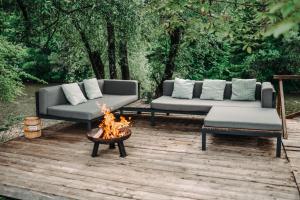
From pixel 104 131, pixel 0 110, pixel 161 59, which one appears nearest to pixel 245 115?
pixel 104 131

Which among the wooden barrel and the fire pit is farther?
the wooden barrel

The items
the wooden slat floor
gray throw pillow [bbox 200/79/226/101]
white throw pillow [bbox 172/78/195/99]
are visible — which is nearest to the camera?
the wooden slat floor

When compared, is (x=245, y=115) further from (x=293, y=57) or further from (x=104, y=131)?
(x=293, y=57)

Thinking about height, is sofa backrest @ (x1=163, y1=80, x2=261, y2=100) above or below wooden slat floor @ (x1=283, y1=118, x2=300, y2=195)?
above

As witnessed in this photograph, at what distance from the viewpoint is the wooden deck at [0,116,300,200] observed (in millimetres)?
3578

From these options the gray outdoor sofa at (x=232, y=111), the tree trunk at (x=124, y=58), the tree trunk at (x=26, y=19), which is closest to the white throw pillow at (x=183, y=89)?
the gray outdoor sofa at (x=232, y=111)

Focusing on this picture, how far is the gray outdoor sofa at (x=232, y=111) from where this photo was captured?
476 centimetres

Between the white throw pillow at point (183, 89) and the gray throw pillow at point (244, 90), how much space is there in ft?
3.01

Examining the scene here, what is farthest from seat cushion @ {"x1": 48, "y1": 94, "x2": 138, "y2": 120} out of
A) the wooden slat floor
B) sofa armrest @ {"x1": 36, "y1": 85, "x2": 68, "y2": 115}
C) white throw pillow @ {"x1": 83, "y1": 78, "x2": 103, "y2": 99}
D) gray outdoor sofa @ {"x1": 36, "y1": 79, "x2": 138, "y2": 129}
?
the wooden slat floor

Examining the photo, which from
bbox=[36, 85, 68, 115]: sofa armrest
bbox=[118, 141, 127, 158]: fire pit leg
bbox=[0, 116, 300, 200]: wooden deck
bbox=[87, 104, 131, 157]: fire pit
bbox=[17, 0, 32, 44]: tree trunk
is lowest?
bbox=[0, 116, 300, 200]: wooden deck

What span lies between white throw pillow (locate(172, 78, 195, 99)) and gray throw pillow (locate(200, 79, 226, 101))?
27 cm

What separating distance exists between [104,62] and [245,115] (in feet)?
16.6

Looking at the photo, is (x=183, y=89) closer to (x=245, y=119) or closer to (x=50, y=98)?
(x=245, y=119)

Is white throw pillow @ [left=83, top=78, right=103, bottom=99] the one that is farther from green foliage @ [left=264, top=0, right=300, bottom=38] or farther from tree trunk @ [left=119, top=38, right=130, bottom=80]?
green foliage @ [left=264, top=0, right=300, bottom=38]
